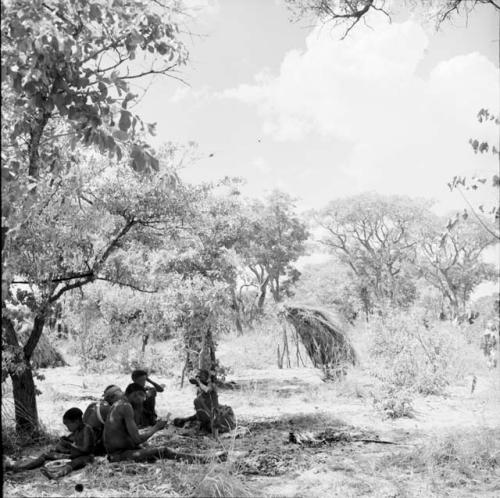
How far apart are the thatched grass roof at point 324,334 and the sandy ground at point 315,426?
1.91 feet

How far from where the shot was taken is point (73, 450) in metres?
6.12

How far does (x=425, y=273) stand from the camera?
113ft

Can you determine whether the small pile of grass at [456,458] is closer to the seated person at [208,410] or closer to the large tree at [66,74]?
the seated person at [208,410]

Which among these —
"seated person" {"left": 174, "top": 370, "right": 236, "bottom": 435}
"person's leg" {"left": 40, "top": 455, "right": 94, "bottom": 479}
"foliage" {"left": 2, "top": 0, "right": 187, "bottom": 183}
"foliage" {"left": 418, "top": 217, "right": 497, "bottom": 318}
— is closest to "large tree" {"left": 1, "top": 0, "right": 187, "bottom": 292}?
"foliage" {"left": 2, "top": 0, "right": 187, "bottom": 183}

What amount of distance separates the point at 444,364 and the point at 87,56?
34.4 ft

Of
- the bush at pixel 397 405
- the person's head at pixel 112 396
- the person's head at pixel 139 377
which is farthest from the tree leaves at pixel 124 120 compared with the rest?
the bush at pixel 397 405

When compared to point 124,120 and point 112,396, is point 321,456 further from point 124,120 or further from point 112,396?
point 124,120

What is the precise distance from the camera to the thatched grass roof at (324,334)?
1315 centimetres

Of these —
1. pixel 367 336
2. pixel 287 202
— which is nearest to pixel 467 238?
pixel 287 202

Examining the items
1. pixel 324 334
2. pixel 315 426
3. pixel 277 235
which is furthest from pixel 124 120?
pixel 277 235

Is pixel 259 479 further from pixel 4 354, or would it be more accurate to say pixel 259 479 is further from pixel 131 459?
pixel 4 354

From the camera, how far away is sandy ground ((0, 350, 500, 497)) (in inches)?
220

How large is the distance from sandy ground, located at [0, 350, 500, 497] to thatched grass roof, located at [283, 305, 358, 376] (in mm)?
583

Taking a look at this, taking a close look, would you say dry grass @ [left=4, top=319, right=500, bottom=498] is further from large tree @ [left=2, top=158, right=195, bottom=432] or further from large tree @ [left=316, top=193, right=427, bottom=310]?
large tree @ [left=316, top=193, right=427, bottom=310]
